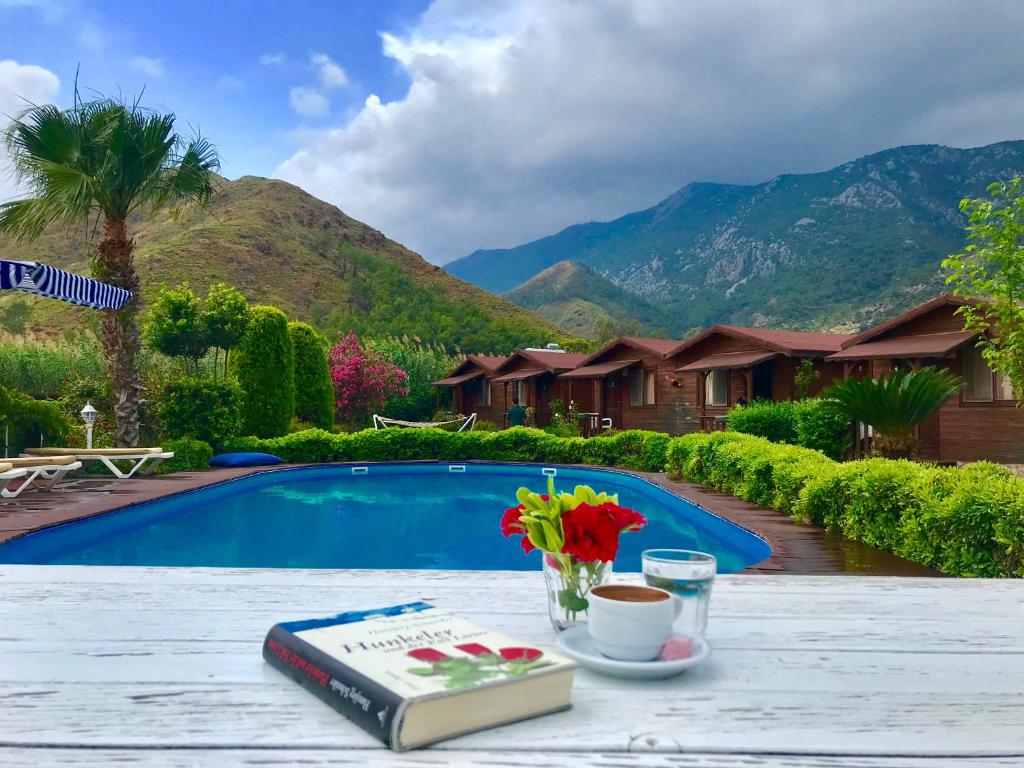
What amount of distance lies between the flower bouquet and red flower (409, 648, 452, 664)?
10.5 inches

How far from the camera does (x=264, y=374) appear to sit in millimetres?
17125

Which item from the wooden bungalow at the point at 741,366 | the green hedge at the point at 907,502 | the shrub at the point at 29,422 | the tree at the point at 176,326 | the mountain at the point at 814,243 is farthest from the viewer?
the mountain at the point at 814,243

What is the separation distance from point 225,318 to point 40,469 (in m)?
7.19

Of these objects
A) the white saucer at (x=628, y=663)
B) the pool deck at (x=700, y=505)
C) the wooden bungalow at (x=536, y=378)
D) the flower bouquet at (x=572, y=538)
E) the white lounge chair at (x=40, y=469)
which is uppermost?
the wooden bungalow at (x=536, y=378)

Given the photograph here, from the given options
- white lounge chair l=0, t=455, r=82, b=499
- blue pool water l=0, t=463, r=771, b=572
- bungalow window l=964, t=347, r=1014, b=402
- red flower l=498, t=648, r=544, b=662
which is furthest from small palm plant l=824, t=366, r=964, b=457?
white lounge chair l=0, t=455, r=82, b=499

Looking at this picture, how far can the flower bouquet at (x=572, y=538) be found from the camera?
48.2 inches

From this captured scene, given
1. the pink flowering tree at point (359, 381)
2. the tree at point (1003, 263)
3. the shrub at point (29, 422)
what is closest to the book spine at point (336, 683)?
the tree at point (1003, 263)

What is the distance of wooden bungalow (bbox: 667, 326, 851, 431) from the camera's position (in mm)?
18156

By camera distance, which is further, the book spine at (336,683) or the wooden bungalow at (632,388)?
the wooden bungalow at (632,388)

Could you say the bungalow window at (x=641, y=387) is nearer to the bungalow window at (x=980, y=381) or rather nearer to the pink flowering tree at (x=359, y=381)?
the pink flowering tree at (x=359, y=381)

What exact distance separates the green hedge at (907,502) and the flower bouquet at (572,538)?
178 inches

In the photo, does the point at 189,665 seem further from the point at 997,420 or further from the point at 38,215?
the point at 997,420

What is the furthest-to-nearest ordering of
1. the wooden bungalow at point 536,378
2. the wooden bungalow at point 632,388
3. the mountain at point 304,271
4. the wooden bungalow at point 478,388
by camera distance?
the mountain at point 304,271, the wooden bungalow at point 478,388, the wooden bungalow at point 536,378, the wooden bungalow at point 632,388

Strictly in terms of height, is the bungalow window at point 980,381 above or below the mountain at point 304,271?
below
